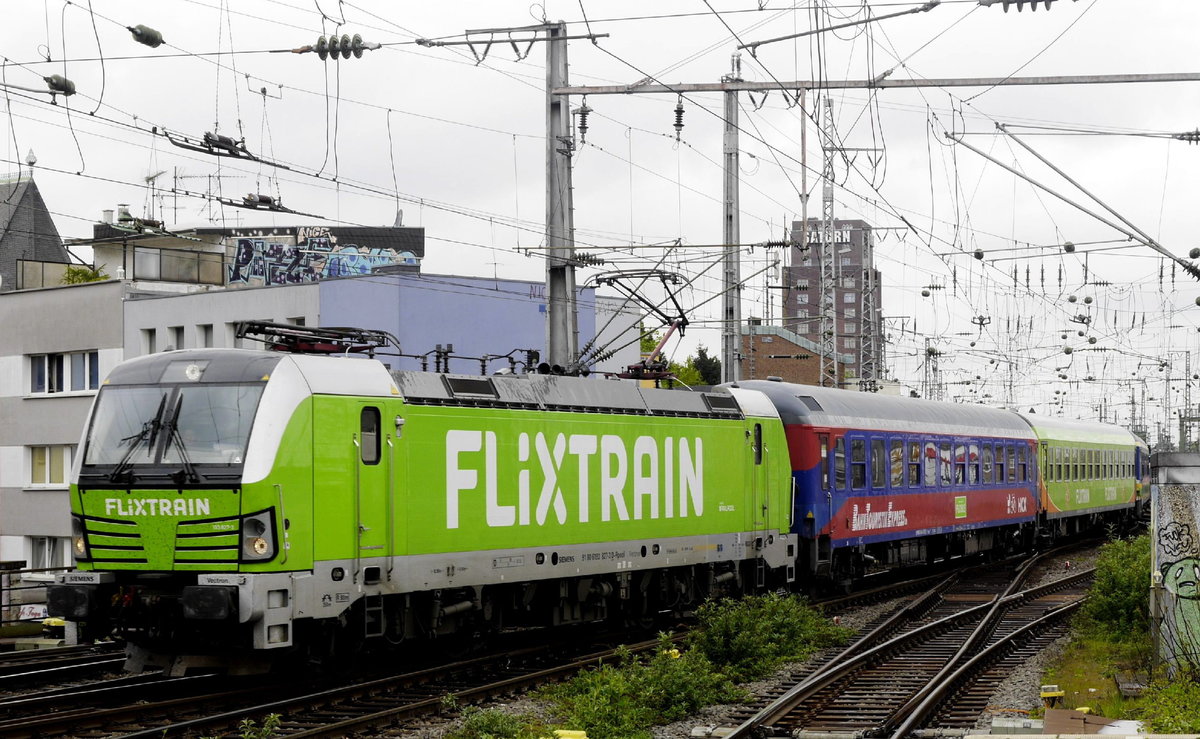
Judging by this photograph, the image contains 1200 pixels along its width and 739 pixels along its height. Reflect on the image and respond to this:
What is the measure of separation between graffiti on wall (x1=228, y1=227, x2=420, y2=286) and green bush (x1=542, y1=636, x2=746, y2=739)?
145ft

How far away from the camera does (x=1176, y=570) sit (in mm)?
14047

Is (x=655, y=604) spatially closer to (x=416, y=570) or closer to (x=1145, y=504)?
(x=416, y=570)

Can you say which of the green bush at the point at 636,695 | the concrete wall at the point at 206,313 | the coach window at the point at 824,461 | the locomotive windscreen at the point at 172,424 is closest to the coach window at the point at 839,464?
the coach window at the point at 824,461

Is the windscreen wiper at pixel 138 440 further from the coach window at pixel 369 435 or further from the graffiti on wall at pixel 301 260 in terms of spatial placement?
the graffiti on wall at pixel 301 260

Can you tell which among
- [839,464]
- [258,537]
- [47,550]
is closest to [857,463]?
[839,464]

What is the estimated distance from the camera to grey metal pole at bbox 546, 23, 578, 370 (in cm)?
2038

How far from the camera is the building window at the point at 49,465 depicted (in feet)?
123

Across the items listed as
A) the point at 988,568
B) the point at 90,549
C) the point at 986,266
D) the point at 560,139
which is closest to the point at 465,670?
the point at 90,549

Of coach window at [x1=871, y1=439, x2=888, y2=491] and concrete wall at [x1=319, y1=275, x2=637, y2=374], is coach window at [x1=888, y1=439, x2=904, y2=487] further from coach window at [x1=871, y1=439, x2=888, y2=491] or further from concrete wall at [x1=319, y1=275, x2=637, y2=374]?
concrete wall at [x1=319, y1=275, x2=637, y2=374]

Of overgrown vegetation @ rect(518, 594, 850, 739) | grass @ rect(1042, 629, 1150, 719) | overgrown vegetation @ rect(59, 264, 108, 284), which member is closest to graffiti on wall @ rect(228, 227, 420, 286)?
overgrown vegetation @ rect(59, 264, 108, 284)

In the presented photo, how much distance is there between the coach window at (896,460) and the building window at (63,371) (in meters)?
22.5

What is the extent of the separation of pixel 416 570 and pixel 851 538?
11.2m

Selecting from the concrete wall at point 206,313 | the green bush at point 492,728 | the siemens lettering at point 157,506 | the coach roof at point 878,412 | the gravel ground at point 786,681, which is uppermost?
the concrete wall at point 206,313

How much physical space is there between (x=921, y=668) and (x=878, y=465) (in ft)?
28.8
